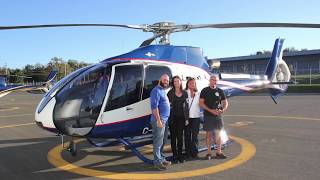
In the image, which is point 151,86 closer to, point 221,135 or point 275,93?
point 221,135

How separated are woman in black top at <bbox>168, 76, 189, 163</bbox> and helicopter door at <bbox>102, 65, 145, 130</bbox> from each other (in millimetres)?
729

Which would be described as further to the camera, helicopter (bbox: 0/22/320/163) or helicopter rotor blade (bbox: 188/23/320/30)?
helicopter rotor blade (bbox: 188/23/320/30)

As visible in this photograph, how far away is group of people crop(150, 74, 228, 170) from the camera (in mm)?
7055

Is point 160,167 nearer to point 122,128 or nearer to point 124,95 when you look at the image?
point 122,128

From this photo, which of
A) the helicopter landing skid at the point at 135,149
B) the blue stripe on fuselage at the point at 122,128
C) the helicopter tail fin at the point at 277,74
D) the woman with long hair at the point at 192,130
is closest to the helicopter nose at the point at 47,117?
the blue stripe on fuselage at the point at 122,128

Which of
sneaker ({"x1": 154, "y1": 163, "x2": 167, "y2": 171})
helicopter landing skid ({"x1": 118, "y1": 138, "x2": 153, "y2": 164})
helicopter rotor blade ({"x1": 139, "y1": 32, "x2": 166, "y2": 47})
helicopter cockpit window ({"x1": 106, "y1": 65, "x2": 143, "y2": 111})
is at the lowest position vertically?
sneaker ({"x1": 154, "y1": 163, "x2": 167, "y2": 171})

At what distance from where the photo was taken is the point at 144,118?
26.0 ft

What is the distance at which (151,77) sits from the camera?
8086mm

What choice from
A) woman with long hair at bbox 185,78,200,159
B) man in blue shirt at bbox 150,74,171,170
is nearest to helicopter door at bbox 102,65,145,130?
man in blue shirt at bbox 150,74,171,170

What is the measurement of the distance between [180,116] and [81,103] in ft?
6.26

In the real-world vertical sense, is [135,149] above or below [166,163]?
above

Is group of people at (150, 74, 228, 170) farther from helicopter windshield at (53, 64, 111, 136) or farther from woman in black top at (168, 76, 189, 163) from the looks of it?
helicopter windshield at (53, 64, 111, 136)

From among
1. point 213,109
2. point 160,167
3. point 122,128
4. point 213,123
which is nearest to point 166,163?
point 160,167

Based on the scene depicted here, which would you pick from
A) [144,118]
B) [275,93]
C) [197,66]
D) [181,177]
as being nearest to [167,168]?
[181,177]
